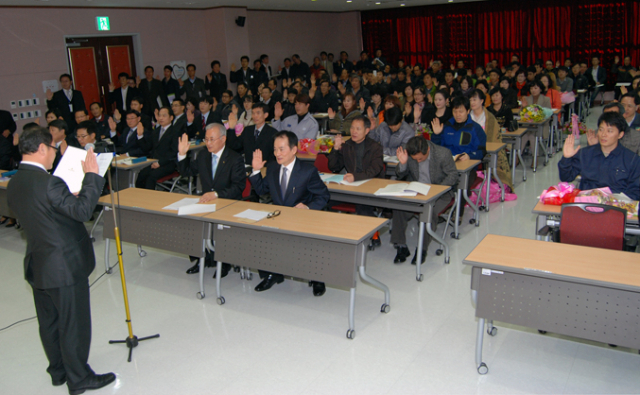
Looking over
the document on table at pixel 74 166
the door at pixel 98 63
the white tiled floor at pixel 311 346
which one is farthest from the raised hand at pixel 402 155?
the door at pixel 98 63

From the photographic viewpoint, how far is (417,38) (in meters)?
17.4

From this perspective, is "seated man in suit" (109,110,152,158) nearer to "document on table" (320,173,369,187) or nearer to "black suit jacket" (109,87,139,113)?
"document on table" (320,173,369,187)

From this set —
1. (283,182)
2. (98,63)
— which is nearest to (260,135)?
(283,182)

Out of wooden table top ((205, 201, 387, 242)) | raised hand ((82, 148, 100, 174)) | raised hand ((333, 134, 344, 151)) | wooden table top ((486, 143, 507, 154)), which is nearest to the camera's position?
raised hand ((82, 148, 100, 174))

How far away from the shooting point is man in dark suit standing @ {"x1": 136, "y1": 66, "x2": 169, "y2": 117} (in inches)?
440

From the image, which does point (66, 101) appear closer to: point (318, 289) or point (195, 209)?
point (195, 209)

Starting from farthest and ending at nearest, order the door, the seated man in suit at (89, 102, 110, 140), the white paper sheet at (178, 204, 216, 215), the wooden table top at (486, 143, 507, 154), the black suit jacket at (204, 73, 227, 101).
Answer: the black suit jacket at (204, 73, 227, 101), the door, the seated man in suit at (89, 102, 110, 140), the wooden table top at (486, 143, 507, 154), the white paper sheet at (178, 204, 216, 215)

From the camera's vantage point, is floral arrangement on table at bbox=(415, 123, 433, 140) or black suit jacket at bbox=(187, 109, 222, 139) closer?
floral arrangement on table at bbox=(415, 123, 433, 140)

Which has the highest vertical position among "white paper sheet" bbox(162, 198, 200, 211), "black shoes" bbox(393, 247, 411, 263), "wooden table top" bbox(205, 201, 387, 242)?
"white paper sheet" bbox(162, 198, 200, 211)

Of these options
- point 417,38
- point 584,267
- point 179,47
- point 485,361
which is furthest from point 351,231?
point 417,38

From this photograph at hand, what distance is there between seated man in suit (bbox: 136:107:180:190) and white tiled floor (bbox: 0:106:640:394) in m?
2.02

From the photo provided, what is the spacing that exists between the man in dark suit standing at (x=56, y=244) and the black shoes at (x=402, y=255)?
2.73 m

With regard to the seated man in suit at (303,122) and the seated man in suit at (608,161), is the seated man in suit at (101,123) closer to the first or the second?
the seated man in suit at (303,122)

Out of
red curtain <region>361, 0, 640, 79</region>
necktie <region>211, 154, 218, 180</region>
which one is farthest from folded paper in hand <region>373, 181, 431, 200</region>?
red curtain <region>361, 0, 640, 79</region>
